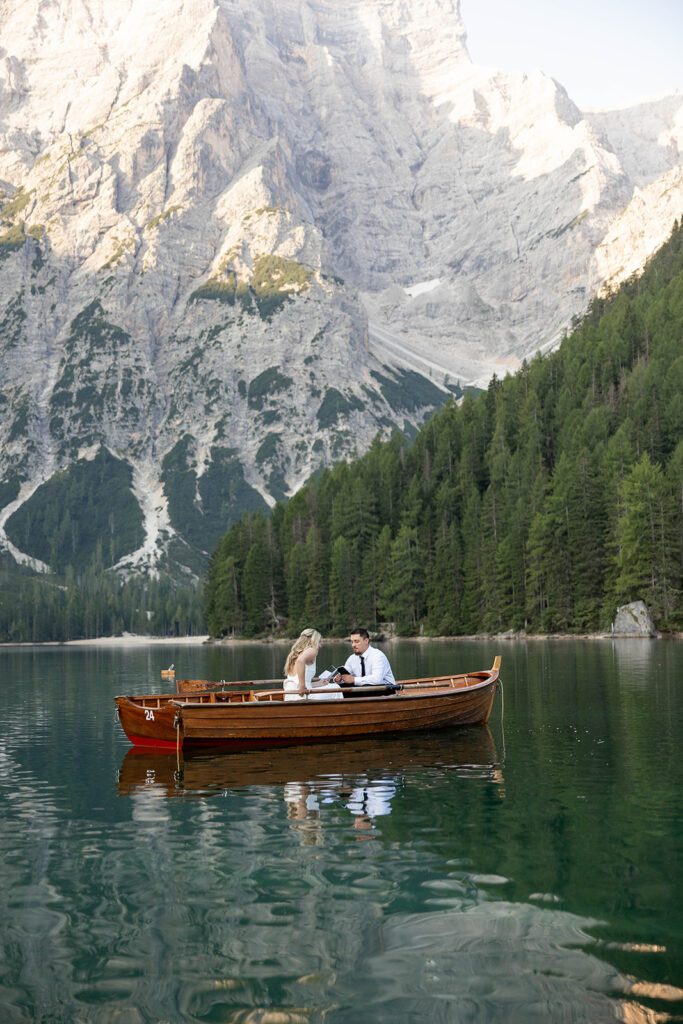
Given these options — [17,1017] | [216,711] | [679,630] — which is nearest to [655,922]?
[17,1017]

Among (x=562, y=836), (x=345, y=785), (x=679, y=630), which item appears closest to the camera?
(x=562, y=836)

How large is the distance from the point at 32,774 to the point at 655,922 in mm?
20961

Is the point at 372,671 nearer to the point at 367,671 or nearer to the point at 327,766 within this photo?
the point at 367,671

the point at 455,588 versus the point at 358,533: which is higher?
the point at 358,533

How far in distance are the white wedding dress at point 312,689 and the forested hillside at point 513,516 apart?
3262 inches

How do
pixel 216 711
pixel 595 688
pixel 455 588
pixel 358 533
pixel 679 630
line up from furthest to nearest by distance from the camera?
pixel 358 533 < pixel 455 588 < pixel 679 630 < pixel 595 688 < pixel 216 711

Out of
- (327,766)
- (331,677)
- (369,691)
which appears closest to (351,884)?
(327,766)

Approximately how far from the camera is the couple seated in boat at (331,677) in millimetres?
30953

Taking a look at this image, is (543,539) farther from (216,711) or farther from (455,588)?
(216,711)

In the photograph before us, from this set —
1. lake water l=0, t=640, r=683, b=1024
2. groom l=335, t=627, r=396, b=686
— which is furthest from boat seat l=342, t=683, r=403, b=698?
lake water l=0, t=640, r=683, b=1024

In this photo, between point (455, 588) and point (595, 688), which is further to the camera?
point (455, 588)

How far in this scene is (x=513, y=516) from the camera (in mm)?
132250

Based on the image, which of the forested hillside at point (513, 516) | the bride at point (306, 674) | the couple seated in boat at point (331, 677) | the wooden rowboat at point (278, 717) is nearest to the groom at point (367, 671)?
the couple seated in boat at point (331, 677)

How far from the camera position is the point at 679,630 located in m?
106
